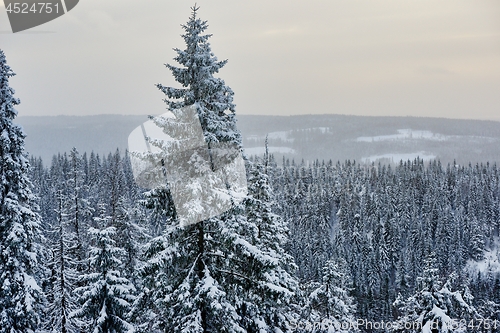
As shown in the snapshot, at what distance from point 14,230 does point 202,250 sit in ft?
36.0

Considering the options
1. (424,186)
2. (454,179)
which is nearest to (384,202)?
(424,186)

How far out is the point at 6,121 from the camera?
19.0m

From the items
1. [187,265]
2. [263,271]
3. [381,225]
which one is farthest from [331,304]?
[381,225]

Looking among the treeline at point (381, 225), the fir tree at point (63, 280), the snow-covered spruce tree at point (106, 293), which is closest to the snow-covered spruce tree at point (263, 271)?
the snow-covered spruce tree at point (106, 293)

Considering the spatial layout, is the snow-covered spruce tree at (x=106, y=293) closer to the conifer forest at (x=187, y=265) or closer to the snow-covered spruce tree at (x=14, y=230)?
the conifer forest at (x=187, y=265)

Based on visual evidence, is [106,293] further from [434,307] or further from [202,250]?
[434,307]

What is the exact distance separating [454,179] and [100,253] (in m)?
152

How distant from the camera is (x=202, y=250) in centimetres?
1252

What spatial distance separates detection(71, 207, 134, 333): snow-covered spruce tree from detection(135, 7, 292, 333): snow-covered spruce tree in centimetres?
752

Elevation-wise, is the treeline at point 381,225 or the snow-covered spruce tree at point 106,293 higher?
the snow-covered spruce tree at point 106,293

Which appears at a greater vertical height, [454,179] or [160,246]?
[160,246]

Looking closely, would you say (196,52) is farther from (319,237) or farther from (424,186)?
(424,186)

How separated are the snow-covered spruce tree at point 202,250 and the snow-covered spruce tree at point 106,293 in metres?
7.52

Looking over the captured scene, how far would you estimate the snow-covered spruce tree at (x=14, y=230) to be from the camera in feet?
62.1
